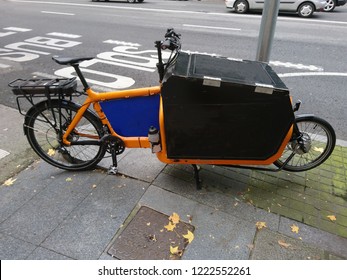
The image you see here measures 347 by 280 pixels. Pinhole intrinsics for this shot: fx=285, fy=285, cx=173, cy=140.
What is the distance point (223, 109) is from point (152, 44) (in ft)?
21.9

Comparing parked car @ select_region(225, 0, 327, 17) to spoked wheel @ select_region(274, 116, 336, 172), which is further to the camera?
parked car @ select_region(225, 0, 327, 17)

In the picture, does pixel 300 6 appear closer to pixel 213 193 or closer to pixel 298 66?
pixel 298 66

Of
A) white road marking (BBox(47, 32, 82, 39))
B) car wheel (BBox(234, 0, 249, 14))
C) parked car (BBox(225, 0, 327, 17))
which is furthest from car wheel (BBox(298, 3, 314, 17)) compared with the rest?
white road marking (BBox(47, 32, 82, 39))

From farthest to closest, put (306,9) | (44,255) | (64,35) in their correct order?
1. (306,9)
2. (64,35)
3. (44,255)

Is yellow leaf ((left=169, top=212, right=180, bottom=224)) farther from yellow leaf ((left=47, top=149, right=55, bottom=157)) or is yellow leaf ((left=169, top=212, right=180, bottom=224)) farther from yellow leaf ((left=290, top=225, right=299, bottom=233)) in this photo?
yellow leaf ((left=47, top=149, right=55, bottom=157))

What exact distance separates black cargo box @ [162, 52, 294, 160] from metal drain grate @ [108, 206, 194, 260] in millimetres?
635

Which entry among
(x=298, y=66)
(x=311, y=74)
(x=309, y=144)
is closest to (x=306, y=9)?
(x=298, y=66)

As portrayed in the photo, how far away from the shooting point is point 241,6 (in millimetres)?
13070

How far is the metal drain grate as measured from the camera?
7.69 ft

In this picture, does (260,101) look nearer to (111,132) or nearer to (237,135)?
(237,135)

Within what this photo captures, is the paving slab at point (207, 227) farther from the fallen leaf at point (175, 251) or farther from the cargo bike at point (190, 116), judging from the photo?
the cargo bike at point (190, 116)

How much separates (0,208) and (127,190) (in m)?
1.21

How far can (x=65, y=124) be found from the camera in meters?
3.10

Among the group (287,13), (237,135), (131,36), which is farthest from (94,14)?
(237,135)
